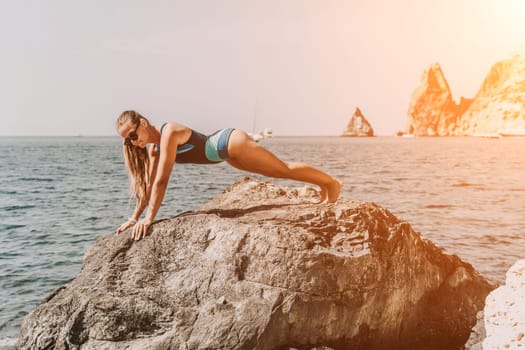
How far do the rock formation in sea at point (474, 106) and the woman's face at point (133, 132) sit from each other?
13143 centimetres

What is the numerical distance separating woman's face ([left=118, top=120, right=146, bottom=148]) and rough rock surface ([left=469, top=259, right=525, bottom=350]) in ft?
14.7

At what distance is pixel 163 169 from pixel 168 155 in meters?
0.18

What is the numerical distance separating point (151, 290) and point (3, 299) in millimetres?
4850

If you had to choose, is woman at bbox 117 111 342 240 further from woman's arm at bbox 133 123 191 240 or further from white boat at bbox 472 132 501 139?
white boat at bbox 472 132 501 139

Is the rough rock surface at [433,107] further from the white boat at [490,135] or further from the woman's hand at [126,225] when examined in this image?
the woman's hand at [126,225]

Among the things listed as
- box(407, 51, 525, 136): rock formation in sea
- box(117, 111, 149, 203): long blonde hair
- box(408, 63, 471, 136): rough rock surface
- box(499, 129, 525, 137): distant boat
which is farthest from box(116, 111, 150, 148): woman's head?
box(408, 63, 471, 136): rough rock surface

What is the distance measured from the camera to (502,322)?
5785mm

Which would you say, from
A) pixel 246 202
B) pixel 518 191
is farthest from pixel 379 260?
pixel 518 191

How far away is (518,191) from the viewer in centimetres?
2020

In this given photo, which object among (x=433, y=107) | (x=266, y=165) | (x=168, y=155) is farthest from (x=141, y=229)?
(x=433, y=107)

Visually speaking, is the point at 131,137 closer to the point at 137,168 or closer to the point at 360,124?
the point at 137,168

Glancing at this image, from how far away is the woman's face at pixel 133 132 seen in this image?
525 centimetres

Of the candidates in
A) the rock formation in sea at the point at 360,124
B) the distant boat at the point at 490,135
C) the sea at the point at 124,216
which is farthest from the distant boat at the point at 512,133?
the sea at the point at 124,216

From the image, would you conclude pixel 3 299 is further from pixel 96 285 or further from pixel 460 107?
pixel 460 107
